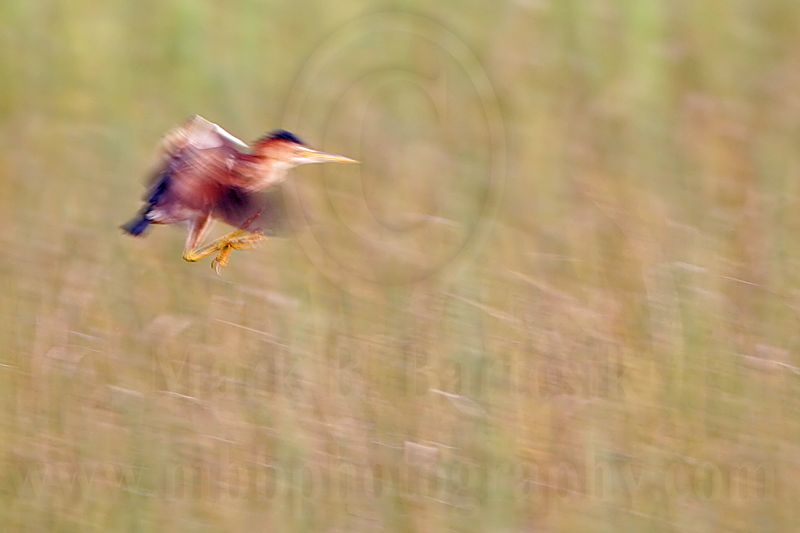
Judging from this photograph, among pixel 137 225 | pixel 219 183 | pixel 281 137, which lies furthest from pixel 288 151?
pixel 137 225

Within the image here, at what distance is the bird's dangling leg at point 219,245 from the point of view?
1.93 meters

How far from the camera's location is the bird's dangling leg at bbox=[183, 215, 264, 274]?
75.9 inches

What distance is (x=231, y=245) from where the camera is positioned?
6.38ft

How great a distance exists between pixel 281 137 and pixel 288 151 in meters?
0.03

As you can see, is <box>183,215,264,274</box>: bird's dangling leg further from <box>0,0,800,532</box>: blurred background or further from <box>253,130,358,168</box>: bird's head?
<box>253,130,358,168</box>: bird's head

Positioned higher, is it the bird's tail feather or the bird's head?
the bird's head

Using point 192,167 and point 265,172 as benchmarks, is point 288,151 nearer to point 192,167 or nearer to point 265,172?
point 265,172

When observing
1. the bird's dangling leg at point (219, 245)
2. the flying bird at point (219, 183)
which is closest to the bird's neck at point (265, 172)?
the flying bird at point (219, 183)

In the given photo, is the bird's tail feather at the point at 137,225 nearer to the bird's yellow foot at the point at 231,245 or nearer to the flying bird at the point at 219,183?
the flying bird at the point at 219,183

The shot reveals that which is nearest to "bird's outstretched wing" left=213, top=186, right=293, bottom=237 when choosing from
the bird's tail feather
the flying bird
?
the flying bird

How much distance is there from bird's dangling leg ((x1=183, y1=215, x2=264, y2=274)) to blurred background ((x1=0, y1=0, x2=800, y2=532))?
23 millimetres

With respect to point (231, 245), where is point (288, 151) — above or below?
above

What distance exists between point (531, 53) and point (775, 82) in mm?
A: 492

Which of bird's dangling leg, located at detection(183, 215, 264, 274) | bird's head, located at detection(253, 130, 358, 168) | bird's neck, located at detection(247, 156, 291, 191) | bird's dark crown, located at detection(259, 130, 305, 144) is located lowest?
bird's dangling leg, located at detection(183, 215, 264, 274)
